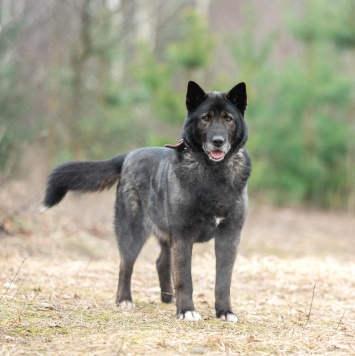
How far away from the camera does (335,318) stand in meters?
5.64

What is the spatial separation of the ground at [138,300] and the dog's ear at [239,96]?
170 centimetres

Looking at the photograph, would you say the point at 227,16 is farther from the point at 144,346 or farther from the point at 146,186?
the point at 144,346

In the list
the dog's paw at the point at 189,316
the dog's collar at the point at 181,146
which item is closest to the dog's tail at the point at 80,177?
the dog's collar at the point at 181,146

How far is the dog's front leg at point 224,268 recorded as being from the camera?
5199 mm

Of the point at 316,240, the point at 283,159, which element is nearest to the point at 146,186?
the point at 316,240

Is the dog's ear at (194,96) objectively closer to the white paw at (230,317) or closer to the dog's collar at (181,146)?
the dog's collar at (181,146)

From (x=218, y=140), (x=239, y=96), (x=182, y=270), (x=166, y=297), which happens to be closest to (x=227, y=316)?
(x=182, y=270)

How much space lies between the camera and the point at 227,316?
5141 millimetres

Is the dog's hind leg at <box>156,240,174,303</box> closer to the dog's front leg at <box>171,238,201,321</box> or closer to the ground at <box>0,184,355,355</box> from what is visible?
the ground at <box>0,184,355,355</box>

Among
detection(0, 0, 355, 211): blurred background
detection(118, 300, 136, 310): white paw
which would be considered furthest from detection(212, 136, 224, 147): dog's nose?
detection(0, 0, 355, 211): blurred background

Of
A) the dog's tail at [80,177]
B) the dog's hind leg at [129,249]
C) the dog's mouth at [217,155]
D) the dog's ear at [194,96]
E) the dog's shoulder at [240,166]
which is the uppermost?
the dog's ear at [194,96]

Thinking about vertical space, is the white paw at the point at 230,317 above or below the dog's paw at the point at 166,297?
above

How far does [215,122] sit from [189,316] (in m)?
1.49

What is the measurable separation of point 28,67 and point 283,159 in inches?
296
